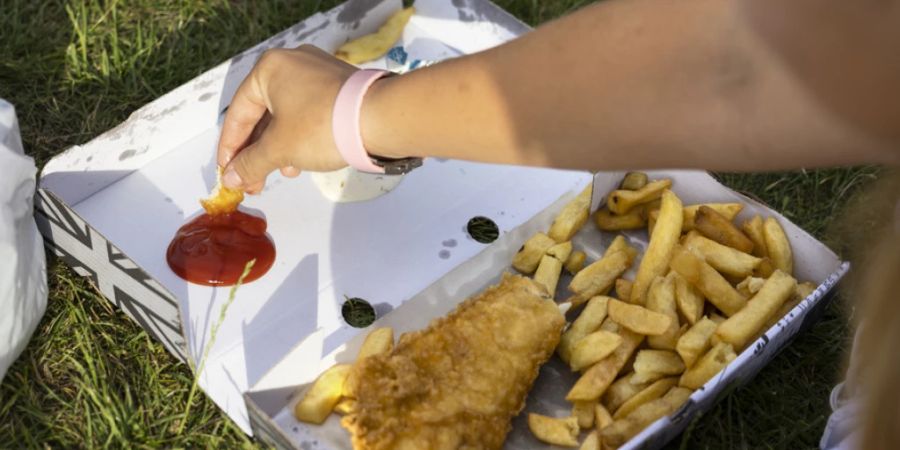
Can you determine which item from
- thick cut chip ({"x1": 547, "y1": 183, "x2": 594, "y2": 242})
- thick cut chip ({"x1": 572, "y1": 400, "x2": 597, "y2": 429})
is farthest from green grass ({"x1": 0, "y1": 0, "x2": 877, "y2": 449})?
thick cut chip ({"x1": 547, "y1": 183, "x2": 594, "y2": 242})

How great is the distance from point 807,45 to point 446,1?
2.55 metres

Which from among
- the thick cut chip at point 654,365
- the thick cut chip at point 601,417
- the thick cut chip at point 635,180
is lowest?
the thick cut chip at point 601,417

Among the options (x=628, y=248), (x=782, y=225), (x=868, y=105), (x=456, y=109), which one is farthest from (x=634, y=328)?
(x=868, y=105)

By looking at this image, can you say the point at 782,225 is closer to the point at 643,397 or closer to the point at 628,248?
the point at 628,248

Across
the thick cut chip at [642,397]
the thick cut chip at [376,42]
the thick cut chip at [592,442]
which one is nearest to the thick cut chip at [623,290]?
the thick cut chip at [642,397]

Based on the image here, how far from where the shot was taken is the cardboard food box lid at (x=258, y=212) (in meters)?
3.04

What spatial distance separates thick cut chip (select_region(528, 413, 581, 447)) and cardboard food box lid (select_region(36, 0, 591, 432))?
0.61 metres

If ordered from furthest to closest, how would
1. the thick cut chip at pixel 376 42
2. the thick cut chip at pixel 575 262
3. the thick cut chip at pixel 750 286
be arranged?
the thick cut chip at pixel 376 42, the thick cut chip at pixel 575 262, the thick cut chip at pixel 750 286

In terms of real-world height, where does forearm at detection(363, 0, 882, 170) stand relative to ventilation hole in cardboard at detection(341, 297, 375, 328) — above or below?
above

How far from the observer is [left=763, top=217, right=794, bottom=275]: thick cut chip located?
3279 mm

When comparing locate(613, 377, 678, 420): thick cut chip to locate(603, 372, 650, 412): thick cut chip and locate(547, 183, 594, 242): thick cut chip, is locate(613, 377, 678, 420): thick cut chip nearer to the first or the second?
locate(603, 372, 650, 412): thick cut chip

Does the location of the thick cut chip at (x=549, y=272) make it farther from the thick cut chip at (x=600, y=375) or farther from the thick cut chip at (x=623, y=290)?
the thick cut chip at (x=600, y=375)

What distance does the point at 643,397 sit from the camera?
284cm

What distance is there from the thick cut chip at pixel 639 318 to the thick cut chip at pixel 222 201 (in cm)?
115
